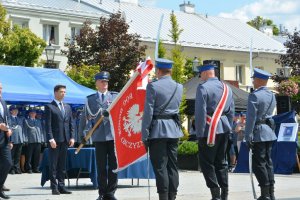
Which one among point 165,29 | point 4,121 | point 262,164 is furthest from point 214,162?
point 165,29

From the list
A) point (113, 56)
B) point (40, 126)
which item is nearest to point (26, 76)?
point (40, 126)

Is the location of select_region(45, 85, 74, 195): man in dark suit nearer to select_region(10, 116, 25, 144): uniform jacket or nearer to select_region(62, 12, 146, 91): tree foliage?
select_region(10, 116, 25, 144): uniform jacket

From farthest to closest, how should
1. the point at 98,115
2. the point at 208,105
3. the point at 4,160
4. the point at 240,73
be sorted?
the point at 240,73, the point at 4,160, the point at 98,115, the point at 208,105

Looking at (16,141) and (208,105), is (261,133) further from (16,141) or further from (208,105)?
(16,141)

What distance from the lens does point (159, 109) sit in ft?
35.1

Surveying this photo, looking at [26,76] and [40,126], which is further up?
[26,76]

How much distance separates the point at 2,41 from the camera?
39344 mm

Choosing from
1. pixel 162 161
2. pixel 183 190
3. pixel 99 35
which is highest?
pixel 99 35

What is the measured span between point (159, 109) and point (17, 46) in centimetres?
2994

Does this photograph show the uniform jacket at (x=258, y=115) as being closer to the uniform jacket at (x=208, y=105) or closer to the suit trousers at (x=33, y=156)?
the uniform jacket at (x=208, y=105)

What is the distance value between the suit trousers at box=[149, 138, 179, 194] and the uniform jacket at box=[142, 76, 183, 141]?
0.39ft

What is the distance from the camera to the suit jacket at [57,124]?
1447cm

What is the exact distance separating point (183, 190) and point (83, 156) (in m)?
2.22

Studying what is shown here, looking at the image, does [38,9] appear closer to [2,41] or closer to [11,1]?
[11,1]
